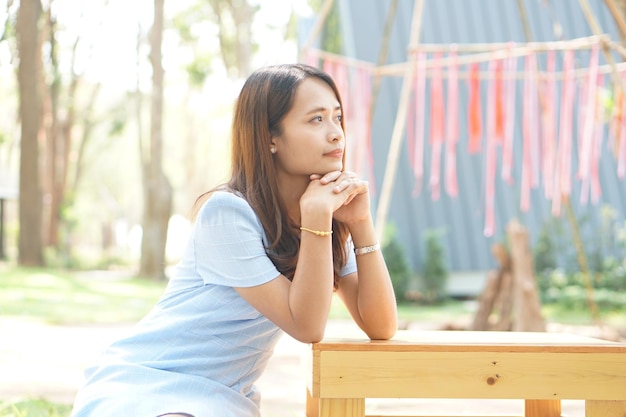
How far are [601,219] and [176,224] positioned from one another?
112 ft

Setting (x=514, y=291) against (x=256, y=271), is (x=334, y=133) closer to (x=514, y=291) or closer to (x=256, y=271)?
(x=256, y=271)

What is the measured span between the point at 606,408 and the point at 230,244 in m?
0.85

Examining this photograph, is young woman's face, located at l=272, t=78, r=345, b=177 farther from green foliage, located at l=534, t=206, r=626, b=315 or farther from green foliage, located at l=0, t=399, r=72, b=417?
green foliage, located at l=534, t=206, r=626, b=315

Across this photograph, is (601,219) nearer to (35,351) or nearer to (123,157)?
(35,351)

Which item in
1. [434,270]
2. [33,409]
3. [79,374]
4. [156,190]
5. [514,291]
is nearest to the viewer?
[33,409]

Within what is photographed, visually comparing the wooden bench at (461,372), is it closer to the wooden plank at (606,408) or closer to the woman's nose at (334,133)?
the wooden plank at (606,408)

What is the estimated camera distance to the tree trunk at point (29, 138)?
13.2 metres

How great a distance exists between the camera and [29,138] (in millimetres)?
13703

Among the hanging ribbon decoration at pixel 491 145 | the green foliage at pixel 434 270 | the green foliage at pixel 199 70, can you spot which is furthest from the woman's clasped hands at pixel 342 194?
the green foliage at pixel 199 70

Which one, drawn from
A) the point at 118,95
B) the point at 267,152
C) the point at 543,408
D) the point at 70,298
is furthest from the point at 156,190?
the point at 118,95

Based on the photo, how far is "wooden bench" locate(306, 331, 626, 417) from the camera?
5.71 ft

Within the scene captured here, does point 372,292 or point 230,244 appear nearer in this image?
point 230,244

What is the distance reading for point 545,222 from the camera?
36.5 feet

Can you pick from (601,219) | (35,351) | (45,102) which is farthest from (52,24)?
(35,351)
